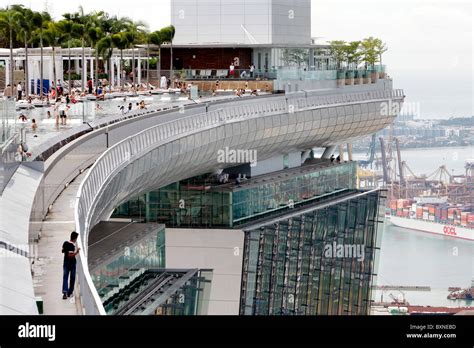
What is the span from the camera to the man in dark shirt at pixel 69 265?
40.8ft

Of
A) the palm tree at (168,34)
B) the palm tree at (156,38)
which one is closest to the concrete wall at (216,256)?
the palm tree at (156,38)

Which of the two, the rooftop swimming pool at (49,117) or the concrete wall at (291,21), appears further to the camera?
the concrete wall at (291,21)

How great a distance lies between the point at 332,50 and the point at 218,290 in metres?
49.9

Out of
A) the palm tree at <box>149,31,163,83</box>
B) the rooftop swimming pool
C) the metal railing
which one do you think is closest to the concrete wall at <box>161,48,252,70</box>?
the palm tree at <box>149,31,163,83</box>

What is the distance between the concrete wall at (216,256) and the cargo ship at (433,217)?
43.1 m

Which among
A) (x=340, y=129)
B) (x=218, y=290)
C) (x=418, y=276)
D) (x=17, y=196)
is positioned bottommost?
(x=418, y=276)

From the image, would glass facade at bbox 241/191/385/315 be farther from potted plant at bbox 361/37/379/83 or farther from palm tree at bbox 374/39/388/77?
palm tree at bbox 374/39/388/77

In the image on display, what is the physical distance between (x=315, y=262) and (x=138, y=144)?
1186 inches

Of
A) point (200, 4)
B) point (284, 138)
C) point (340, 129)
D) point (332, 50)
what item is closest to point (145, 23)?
point (200, 4)

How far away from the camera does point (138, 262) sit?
27.3 meters

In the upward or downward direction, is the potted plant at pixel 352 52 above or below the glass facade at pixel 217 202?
above

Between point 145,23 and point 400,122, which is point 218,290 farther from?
point 400,122

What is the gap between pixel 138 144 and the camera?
92.0ft

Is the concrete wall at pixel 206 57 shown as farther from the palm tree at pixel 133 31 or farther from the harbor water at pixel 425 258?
the harbor water at pixel 425 258
